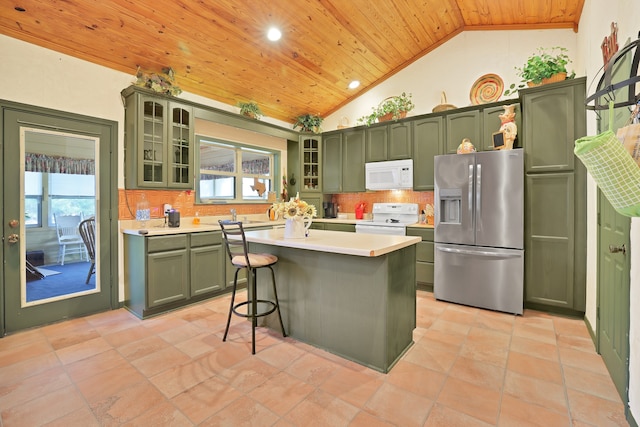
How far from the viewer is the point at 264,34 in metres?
3.66

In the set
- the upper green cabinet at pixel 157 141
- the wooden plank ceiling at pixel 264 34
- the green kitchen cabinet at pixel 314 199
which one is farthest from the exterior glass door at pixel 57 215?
the green kitchen cabinet at pixel 314 199

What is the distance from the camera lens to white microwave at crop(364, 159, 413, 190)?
464cm

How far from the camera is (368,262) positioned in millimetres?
2285

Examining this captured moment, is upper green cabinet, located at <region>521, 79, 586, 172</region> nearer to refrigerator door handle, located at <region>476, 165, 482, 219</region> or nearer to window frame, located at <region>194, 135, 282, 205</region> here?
refrigerator door handle, located at <region>476, 165, 482, 219</region>

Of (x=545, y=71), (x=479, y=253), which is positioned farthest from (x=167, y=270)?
(x=545, y=71)

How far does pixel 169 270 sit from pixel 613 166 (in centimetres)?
368

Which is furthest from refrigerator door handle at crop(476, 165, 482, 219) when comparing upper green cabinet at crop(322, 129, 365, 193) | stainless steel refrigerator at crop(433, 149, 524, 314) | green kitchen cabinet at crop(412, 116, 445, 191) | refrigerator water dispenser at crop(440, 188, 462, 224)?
upper green cabinet at crop(322, 129, 365, 193)

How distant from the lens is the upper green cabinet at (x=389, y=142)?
4688mm

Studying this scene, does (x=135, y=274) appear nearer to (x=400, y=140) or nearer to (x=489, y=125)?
(x=400, y=140)

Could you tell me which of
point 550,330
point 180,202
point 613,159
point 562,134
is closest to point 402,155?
point 562,134

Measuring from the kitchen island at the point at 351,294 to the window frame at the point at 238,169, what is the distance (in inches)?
83.4

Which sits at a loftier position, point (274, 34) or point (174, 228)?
point (274, 34)

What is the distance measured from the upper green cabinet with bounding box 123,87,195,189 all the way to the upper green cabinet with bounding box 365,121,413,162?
2715mm

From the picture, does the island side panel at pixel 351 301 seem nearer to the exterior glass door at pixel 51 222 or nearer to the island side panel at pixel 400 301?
the island side panel at pixel 400 301
